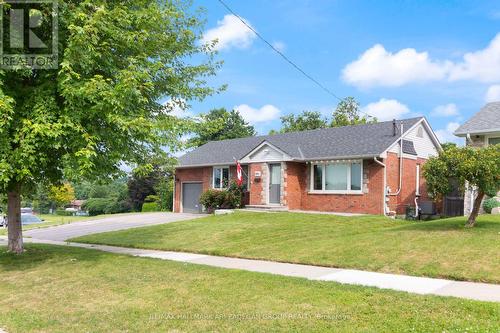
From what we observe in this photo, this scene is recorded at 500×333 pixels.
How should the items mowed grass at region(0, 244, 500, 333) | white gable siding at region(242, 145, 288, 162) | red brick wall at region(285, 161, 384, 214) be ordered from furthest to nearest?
1. white gable siding at region(242, 145, 288, 162)
2. red brick wall at region(285, 161, 384, 214)
3. mowed grass at region(0, 244, 500, 333)

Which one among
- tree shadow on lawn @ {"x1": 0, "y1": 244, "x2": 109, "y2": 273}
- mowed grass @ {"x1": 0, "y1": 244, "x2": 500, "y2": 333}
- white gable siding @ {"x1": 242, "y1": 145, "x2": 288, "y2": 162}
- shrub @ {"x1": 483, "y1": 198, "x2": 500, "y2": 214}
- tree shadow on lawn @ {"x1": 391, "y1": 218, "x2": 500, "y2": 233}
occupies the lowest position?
tree shadow on lawn @ {"x1": 0, "y1": 244, "x2": 109, "y2": 273}

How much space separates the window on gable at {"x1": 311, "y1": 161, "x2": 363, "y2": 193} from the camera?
851 inches

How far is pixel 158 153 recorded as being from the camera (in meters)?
Answer: 13.0

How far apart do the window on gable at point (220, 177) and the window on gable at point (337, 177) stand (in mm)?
6582

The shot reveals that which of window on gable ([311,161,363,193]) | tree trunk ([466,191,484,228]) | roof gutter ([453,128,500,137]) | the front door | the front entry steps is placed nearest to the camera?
tree trunk ([466,191,484,228])

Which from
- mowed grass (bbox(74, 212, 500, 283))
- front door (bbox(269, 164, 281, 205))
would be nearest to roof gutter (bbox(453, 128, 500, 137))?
mowed grass (bbox(74, 212, 500, 283))

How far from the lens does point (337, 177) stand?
22375 millimetres

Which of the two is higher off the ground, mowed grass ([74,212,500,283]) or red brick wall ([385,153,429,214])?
red brick wall ([385,153,429,214])

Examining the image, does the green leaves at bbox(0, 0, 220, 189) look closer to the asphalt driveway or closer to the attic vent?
the asphalt driveway

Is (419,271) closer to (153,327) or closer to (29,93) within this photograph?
(153,327)

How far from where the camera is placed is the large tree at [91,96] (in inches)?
378

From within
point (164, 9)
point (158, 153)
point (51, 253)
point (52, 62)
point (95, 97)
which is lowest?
point (51, 253)

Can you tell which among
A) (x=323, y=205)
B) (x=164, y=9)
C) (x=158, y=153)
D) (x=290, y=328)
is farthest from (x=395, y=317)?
(x=323, y=205)

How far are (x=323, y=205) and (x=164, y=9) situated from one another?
13.6 m
